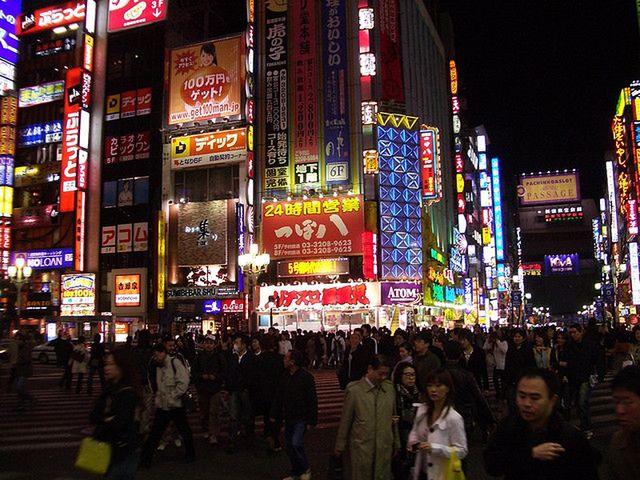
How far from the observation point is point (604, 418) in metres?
13.3

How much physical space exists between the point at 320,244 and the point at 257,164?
24.3ft

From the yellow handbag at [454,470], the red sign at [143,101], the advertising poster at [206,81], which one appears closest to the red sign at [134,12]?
the red sign at [143,101]

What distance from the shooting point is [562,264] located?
11556 centimetres

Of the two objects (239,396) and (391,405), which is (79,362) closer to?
(239,396)

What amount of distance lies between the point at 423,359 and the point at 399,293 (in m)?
30.2

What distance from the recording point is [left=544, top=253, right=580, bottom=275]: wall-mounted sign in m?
115

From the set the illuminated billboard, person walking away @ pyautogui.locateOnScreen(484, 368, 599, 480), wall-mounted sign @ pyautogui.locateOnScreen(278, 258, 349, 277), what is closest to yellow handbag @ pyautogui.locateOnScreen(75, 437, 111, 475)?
person walking away @ pyautogui.locateOnScreen(484, 368, 599, 480)

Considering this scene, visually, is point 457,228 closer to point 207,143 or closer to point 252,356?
point 207,143

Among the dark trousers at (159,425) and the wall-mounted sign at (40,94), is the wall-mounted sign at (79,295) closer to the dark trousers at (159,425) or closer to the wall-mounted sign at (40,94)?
the wall-mounted sign at (40,94)

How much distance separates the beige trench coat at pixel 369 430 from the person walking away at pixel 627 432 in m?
3.00

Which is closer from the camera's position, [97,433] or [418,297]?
[97,433]

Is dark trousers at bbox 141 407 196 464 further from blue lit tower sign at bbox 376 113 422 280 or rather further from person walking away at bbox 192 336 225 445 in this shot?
blue lit tower sign at bbox 376 113 422 280

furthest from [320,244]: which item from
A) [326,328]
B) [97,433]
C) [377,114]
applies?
[97,433]

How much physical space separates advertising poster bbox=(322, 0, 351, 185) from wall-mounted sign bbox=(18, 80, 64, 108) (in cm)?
2149
